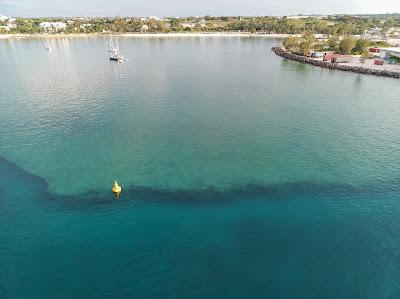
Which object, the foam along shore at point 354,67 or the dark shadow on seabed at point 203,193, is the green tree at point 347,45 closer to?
the foam along shore at point 354,67

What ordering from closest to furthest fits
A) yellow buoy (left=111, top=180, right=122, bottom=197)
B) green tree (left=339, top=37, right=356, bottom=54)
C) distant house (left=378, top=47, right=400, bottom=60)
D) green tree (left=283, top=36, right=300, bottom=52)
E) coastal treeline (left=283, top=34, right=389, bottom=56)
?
yellow buoy (left=111, top=180, right=122, bottom=197)
distant house (left=378, top=47, right=400, bottom=60)
green tree (left=339, top=37, right=356, bottom=54)
coastal treeline (left=283, top=34, right=389, bottom=56)
green tree (left=283, top=36, right=300, bottom=52)

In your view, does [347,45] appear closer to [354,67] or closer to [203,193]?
[354,67]

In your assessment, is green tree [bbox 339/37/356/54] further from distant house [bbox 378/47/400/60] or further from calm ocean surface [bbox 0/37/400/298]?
calm ocean surface [bbox 0/37/400/298]

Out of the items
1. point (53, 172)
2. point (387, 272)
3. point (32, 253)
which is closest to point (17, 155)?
point (53, 172)

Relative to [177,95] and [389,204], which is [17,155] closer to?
[177,95]

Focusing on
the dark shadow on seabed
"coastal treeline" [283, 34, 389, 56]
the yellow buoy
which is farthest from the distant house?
the yellow buoy

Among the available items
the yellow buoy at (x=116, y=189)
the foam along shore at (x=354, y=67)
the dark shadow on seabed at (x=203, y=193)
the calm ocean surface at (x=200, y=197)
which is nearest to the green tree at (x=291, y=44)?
the foam along shore at (x=354, y=67)

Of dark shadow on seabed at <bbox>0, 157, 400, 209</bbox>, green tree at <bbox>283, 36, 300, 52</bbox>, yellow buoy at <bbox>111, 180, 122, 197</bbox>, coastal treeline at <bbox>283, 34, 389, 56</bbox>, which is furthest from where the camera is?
green tree at <bbox>283, 36, 300, 52</bbox>
